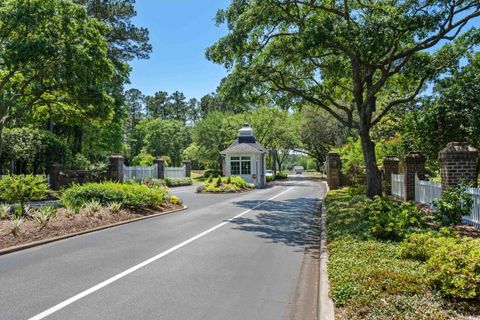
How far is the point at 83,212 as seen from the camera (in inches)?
453

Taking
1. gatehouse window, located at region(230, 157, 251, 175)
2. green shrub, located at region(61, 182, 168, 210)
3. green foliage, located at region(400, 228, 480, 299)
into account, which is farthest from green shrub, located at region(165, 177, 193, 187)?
green foliage, located at region(400, 228, 480, 299)

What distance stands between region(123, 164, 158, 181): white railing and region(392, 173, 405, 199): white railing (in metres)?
19.9

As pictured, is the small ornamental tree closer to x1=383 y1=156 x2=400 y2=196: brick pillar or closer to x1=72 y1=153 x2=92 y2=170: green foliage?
x1=383 y1=156 x2=400 y2=196: brick pillar

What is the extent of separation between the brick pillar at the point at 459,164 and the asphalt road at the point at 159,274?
4.05 metres

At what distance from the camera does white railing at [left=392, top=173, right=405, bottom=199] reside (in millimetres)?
15834

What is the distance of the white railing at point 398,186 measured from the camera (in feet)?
51.9

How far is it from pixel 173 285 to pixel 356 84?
1320cm

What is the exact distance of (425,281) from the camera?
4.62 metres

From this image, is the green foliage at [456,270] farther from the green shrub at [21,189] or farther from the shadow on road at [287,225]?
the green shrub at [21,189]

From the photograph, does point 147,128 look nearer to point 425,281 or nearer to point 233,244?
point 233,244

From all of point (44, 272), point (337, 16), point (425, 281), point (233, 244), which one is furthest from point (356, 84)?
point (44, 272)

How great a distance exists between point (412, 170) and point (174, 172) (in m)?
27.3

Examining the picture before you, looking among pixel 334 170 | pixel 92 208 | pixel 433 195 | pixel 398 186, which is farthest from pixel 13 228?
pixel 334 170

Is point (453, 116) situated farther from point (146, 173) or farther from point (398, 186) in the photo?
point (146, 173)
